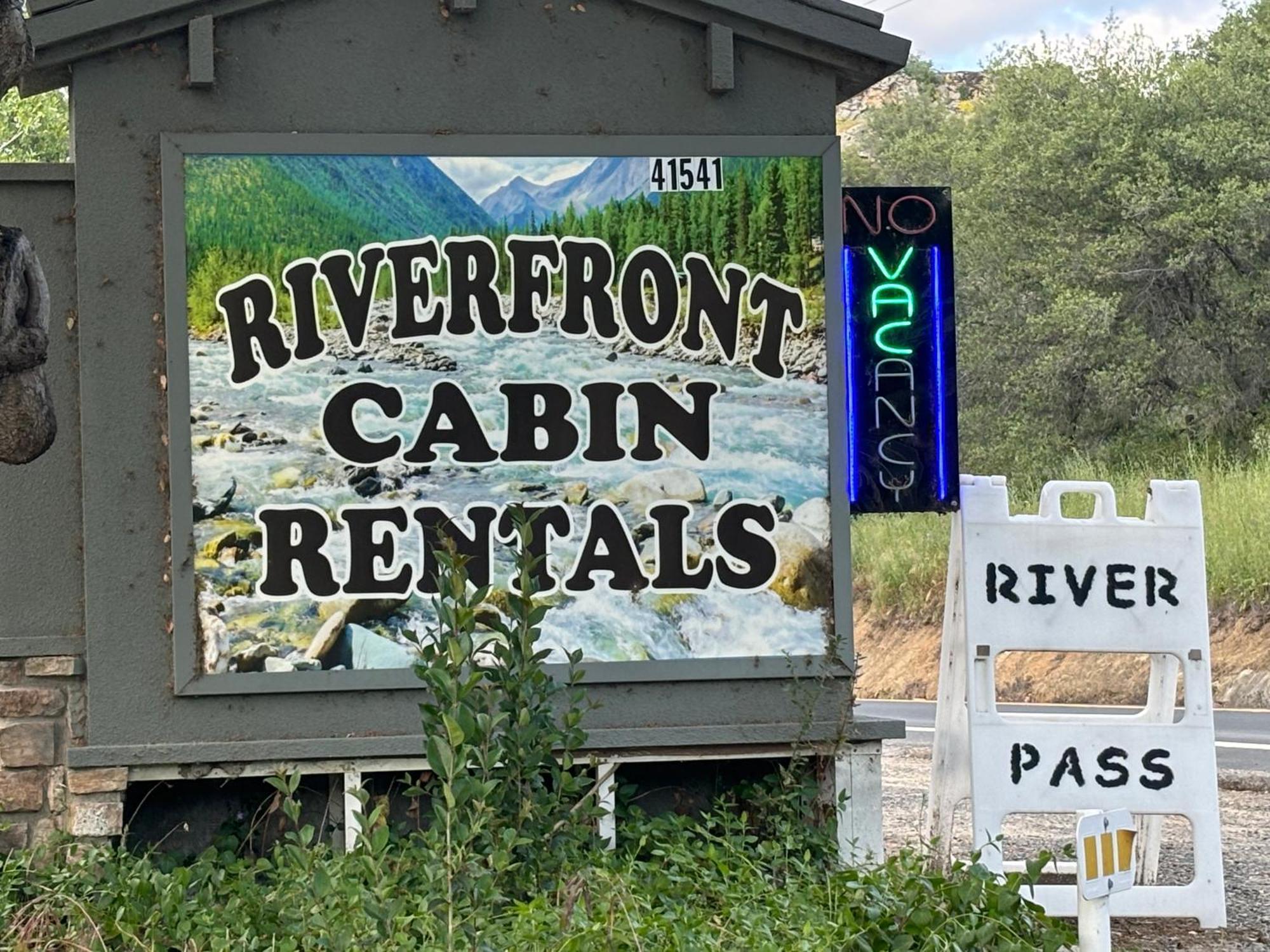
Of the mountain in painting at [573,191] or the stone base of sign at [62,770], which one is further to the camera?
the mountain in painting at [573,191]

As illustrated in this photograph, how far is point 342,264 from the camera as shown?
7125 millimetres

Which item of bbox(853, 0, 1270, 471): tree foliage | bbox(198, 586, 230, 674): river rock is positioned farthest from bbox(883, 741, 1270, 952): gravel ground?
bbox(853, 0, 1270, 471): tree foliage

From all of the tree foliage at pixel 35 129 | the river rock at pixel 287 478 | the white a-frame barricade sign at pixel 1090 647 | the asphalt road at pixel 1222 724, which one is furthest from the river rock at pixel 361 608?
the tree foliage at pixel 35 129

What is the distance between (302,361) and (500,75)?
5.03 ft

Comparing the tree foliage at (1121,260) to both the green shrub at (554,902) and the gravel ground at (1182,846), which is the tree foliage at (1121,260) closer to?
the gravel ground at (1182,846)

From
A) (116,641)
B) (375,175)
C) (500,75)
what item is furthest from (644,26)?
(116,641)

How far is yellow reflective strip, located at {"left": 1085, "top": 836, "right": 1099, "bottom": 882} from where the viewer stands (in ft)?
15.8

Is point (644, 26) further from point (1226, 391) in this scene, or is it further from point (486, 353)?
point (1226, 391)

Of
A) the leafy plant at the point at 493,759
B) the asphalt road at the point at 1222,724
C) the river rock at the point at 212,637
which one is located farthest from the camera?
the asphalt road at the point at 1222,724

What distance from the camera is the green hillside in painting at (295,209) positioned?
701cm

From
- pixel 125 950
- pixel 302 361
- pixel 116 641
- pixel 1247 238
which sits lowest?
pixel 125 950

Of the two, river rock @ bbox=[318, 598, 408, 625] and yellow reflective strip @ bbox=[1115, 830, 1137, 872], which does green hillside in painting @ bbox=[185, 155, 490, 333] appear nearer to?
river rock @ bbox=[318, 598, 408, 625]

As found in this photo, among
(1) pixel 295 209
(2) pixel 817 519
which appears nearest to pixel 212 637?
(1) pixel 295 209

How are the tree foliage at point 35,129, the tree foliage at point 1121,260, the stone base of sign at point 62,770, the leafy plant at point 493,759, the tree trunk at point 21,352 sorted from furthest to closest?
the tree foliage at point 35,129, the tree foliage at point 1121,260, the stone base of sign at point 62,770, the leafy plant at point 493,759, the tree trunk at point 21,352
